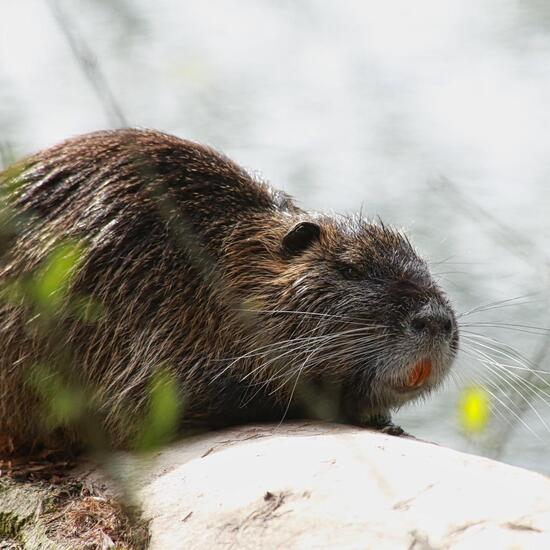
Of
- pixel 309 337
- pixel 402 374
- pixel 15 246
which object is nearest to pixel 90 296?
pixel 15 246

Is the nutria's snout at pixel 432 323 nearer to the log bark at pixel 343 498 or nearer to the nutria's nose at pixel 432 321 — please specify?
the nutria's nose at pixel 432 321

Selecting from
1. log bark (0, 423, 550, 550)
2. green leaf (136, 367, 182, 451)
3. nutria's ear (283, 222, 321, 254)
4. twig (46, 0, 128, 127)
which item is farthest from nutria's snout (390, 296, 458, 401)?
twig (46, 0, 128, 127)

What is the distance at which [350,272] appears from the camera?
5395 mm

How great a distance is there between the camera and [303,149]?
672 inches

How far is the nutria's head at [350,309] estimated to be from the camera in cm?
507

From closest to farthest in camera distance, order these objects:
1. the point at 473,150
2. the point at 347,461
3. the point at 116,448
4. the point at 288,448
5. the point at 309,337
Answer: the point at 347,461
the point at 288,448
the point at 116,448
the point at 309,337
the point at 473,150

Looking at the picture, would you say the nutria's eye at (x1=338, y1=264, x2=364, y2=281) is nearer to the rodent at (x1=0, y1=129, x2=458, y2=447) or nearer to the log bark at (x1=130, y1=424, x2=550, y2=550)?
the rodent at (x1=0, y1=129, x2=458, y2=447)

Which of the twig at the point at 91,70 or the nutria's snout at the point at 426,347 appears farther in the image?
the nutria's snout at the point at 426,347

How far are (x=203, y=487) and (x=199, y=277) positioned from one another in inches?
63.7

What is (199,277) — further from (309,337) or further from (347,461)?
(347,461)

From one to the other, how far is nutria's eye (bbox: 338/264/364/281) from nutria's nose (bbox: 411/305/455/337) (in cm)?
42

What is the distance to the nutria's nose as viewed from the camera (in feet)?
16.5

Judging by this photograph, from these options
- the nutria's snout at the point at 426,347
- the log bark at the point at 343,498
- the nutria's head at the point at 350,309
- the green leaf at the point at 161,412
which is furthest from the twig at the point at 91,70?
the nutria's snout at the point at 426,347

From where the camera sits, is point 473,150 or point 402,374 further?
point 473,150
